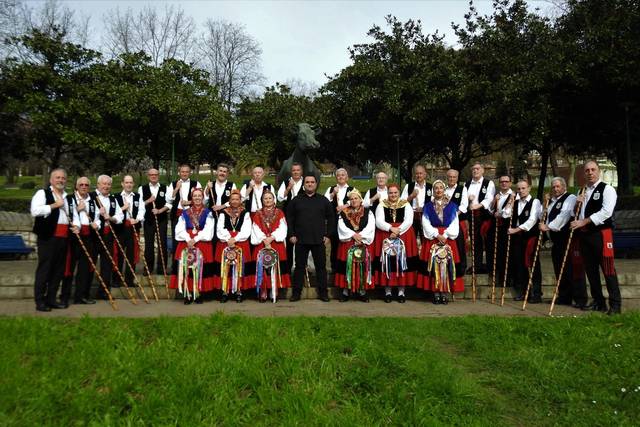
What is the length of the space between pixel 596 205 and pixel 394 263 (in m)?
2.80

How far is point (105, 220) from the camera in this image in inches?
272

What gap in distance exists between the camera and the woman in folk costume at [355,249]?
6855 mm

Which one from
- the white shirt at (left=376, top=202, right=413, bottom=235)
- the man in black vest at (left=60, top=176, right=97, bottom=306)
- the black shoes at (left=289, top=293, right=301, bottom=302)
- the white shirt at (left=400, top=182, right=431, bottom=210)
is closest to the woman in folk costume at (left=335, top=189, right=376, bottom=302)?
the white shirt at (left=376, top=202, right=413, bottom=235)

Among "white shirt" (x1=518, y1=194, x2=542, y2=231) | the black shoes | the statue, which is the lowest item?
the black shoes

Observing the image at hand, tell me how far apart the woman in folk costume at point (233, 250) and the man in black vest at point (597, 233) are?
15.0 ft

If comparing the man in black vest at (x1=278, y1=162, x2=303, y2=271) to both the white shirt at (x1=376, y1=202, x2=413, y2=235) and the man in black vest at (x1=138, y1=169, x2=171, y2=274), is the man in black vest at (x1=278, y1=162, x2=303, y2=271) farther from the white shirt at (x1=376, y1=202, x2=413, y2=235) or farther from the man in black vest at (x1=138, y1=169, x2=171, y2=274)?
the man in black vest at (x1=138, y1=169, x2=171, y2=274)

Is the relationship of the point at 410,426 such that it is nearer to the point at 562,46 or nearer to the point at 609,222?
the point at 609,222

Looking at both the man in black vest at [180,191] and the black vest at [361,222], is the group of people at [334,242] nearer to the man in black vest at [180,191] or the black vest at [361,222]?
the black vest at [361,222]

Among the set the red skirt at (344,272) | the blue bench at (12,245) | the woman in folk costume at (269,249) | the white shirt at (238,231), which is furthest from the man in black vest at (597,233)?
the blue bench at (12,245)

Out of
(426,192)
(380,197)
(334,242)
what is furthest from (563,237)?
(334,242)

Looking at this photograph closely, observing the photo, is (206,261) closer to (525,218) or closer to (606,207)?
(525,218)

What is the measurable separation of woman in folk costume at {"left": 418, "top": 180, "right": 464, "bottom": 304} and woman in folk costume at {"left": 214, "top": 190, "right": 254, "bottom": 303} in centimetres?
262

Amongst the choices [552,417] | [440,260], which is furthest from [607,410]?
[440,260]

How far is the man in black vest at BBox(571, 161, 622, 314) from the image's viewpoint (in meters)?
6.07
